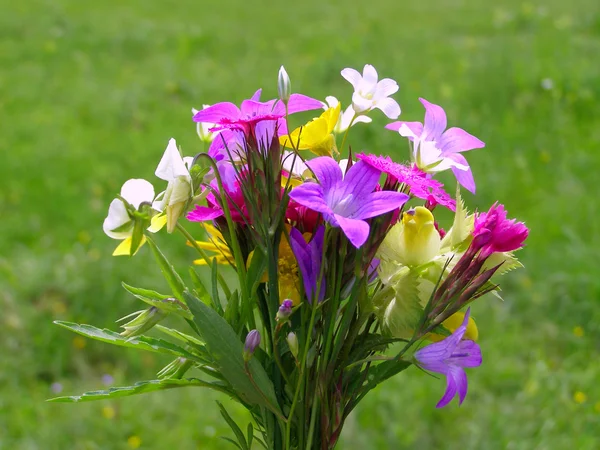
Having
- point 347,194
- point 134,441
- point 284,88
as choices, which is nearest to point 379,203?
point 347,194

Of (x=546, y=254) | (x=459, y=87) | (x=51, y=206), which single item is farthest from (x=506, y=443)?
(x=459, y=87)

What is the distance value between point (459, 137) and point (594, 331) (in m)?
1.91

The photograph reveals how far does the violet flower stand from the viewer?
663 mm

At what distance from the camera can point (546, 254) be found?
2.73 metres

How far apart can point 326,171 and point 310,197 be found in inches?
1.9

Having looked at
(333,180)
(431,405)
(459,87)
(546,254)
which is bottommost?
(431,405)

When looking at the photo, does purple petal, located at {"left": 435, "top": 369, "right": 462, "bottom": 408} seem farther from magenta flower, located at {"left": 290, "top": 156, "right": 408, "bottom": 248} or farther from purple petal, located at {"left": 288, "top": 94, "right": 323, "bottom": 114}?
purple petal, located at {"left": 288, "top": 94, "right": 323, "bottom": 114}

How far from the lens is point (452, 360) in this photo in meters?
0.67

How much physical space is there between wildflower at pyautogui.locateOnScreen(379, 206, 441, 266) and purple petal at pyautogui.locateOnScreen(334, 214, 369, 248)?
0.25 ft

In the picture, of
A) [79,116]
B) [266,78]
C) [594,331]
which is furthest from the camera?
[266,78]

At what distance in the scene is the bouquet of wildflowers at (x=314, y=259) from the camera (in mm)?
653

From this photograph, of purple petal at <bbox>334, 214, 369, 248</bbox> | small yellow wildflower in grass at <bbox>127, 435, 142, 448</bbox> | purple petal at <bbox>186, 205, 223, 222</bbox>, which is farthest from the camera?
small yellow wildflower in grass at <bbox>127, 435, 142, 448</bbox>

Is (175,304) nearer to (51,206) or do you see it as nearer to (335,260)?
(335,260)

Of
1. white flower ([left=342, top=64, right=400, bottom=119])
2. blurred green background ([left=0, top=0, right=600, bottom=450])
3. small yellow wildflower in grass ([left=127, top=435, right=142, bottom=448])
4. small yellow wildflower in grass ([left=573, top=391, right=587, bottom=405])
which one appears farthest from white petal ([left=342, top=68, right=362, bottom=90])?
small yellow wildflower in grass ([left=573, top=391, right=587, bottom=405])
